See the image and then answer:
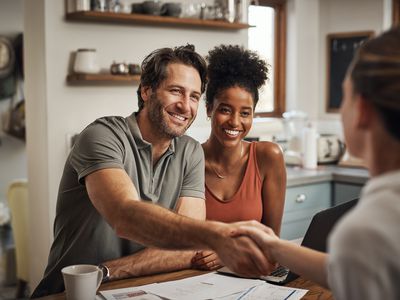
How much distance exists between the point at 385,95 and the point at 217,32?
3.36m

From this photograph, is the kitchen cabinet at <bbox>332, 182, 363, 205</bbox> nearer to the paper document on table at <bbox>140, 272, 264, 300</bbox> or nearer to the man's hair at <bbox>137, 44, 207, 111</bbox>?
the man's hair at <bbox>137, 44, 207, 111</bbox>

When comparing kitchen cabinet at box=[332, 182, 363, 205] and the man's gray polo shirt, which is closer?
the man's gray polo shirt

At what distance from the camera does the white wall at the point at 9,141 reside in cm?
491

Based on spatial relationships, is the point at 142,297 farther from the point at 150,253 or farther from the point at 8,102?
the point at 8,102

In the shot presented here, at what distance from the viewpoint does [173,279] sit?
74.8 inches

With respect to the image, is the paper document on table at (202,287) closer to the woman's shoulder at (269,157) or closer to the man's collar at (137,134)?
the man's collar at (137,134)

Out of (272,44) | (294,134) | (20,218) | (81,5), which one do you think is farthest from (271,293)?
(272,44)

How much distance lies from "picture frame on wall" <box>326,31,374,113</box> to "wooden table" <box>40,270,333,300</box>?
11.2ft

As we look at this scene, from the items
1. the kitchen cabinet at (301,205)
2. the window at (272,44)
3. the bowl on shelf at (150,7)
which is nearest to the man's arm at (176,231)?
the bowl on shelf at (150,7)

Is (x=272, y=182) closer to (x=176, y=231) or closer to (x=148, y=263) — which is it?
(x=148, y=263)

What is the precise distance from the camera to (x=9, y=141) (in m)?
4.96

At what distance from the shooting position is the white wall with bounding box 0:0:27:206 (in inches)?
193

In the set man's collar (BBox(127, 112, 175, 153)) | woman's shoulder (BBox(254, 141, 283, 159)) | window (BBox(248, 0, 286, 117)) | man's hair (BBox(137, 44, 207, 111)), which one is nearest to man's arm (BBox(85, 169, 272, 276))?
man's collar (BBox(127, 112, 175, 153))

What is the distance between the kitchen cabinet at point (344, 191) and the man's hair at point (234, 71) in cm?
173
